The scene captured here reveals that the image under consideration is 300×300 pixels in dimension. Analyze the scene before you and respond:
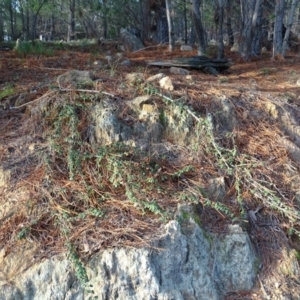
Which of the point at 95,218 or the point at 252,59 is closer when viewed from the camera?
the point at 95,218

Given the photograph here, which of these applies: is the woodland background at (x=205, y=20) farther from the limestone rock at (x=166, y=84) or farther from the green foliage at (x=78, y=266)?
the green foliage at (x=78, y=266)

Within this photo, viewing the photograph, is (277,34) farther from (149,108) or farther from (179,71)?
(149,108)

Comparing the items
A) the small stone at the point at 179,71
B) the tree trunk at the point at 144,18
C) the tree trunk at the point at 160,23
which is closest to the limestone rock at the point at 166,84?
the small stone at the point at 179,71

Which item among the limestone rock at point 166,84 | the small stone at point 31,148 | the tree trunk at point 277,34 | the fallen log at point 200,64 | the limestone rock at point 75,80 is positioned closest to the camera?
the small stone at point 31,148

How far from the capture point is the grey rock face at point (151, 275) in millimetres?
2156

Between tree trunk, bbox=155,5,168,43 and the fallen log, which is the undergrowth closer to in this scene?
the fallen log

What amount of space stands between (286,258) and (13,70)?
380 centimetres

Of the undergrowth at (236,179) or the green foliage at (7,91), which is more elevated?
the green foliage at (7,91)

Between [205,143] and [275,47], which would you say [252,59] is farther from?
[205,143]

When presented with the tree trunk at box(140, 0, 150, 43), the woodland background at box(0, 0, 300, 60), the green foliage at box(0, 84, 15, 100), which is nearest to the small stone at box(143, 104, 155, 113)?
the green foliage at box(0, 84, 15, 100)

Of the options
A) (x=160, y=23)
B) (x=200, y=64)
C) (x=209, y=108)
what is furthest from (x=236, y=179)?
(x=160, y=23)

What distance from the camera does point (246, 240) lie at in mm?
2525

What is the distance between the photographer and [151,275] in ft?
7.16

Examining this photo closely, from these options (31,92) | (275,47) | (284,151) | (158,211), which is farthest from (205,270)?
(275,47)
